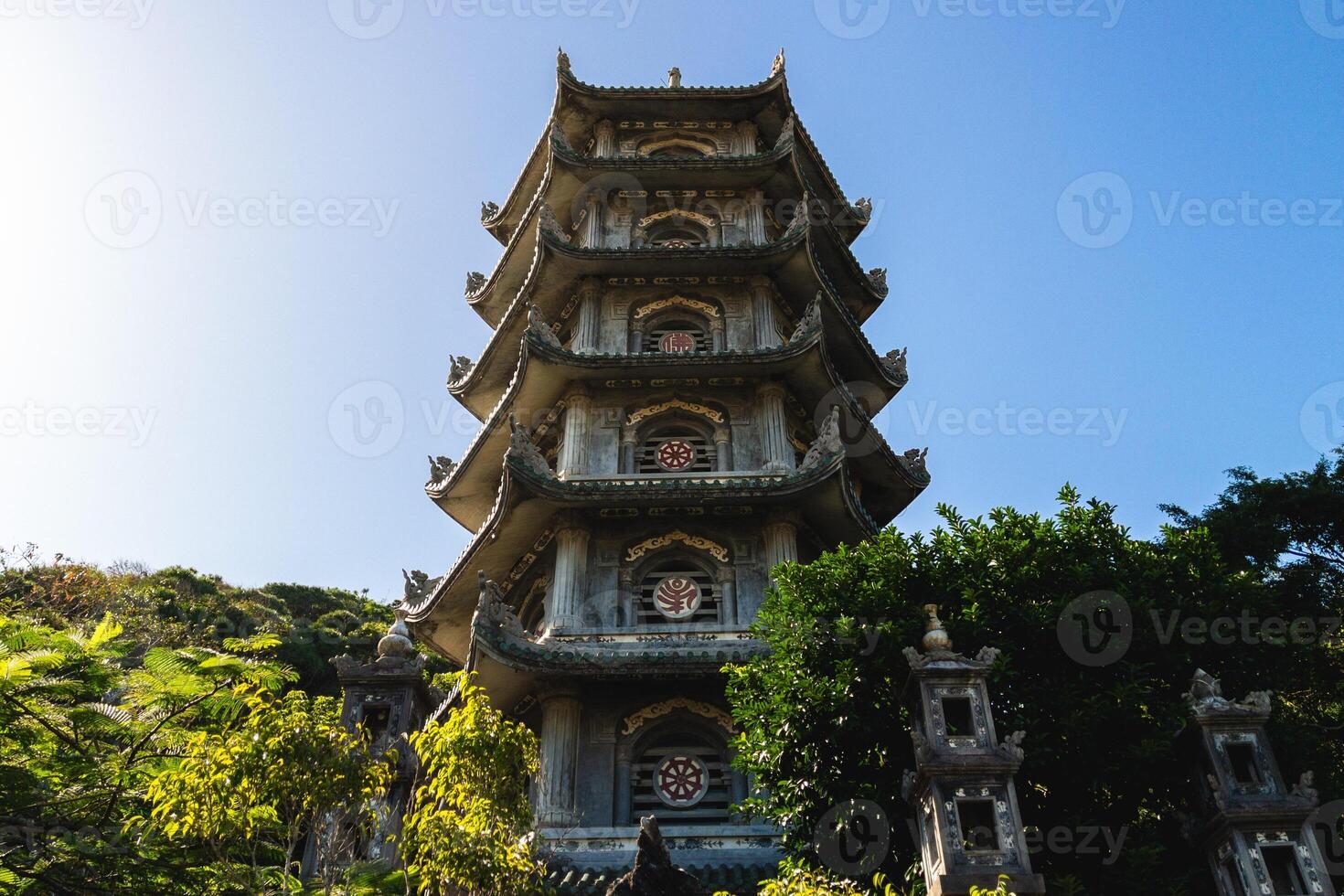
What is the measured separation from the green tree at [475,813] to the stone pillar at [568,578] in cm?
729

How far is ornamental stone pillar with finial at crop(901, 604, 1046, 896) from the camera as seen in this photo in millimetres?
9922

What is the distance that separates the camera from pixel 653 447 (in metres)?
19.7

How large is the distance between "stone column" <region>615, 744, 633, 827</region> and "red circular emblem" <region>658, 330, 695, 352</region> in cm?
802

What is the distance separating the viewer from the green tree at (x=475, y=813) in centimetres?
797

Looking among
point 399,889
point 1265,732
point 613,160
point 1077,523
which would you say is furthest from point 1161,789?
point 613,160

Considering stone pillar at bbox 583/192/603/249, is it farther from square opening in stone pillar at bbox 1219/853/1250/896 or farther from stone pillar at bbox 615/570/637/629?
square opening in stone pillar at bbox 1219/853/1250/896

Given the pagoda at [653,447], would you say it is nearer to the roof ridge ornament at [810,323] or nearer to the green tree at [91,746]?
the roof ridge ornament at [810,323]

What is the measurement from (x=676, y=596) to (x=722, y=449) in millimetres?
3122

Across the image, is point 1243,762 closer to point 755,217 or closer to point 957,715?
point 957,715

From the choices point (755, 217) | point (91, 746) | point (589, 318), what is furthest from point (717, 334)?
point (91, 746)

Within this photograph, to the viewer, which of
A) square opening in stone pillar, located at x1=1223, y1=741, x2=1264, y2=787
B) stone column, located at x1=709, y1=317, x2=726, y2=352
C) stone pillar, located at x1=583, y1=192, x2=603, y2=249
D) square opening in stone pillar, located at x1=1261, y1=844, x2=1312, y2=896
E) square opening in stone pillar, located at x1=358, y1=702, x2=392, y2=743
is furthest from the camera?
stone pillar, located at x1=583, y1=192, x2=603, y2=249

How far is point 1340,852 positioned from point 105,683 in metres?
12.2

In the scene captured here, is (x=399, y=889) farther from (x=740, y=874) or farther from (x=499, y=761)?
(x=740, y=874)

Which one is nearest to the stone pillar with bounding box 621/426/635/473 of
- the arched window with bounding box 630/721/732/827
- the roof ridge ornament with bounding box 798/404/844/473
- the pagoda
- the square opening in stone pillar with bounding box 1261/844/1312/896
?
the pagoda
